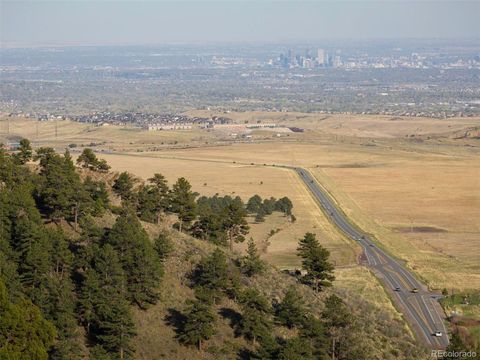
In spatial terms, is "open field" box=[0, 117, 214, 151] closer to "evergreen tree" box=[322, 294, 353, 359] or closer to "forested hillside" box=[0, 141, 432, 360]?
"forested hillside" box=[0, 141, 432, 360]

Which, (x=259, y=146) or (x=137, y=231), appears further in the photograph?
(x=259, y=146)

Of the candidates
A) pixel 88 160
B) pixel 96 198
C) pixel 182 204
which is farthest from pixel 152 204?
pixel 88 160

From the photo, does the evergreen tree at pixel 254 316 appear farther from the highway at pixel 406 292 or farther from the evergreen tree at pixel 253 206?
the evergreen tree at pixel 253 206

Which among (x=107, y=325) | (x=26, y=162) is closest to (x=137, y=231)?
(x=107, y=325)

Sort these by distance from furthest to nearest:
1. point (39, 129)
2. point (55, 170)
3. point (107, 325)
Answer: point (39, 129)
point (55, 170)
point (107, 325)

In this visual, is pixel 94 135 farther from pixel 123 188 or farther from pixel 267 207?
pixel 123 188

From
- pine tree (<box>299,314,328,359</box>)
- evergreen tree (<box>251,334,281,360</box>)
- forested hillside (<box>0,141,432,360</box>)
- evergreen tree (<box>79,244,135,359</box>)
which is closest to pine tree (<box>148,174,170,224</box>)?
forested hillside (<box>0,141,432,360</box>)

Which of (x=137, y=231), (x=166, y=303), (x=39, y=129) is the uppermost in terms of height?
(x=137, y=231)

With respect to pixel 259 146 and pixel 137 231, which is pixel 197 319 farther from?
pixel 259 146
